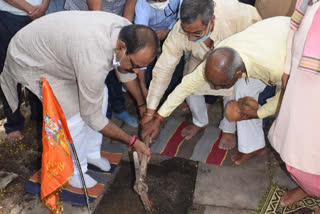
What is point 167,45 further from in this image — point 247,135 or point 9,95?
point 9,95

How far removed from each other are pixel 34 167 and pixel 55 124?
145 centimetres

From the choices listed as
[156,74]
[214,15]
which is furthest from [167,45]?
[214,15]

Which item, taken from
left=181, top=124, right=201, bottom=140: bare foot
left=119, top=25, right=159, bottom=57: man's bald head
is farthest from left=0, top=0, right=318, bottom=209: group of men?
left=181, top=124, right=201, bottom=140: bare foot

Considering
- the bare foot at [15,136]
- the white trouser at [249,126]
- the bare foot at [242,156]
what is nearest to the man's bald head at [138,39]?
the white trouser at [249,126]

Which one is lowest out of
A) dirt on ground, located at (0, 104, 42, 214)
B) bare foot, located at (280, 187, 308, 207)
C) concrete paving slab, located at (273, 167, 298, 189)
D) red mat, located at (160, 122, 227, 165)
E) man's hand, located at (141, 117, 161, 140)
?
dirt on ground, located at (0, 104, 42, 214)

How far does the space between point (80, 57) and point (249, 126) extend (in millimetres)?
1996

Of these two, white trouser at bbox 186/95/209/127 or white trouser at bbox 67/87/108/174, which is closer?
white trouser at bbox 67/87/108/174

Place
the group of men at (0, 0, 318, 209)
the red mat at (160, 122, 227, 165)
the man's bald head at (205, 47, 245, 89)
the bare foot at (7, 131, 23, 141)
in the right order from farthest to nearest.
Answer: the bare foot at (7, 131, 23, 141) → the red mat at (160, 122, 227, 165) → the man's bald head at (205, 47, 245, 89) → the group of men at (0, 0, 318, 209)

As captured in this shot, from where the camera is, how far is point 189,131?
4.08 meters

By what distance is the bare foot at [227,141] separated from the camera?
3832 millimetres

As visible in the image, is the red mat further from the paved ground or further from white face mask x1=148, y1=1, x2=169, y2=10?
white face mask x1=148, y1=1, x2=169, y2=10

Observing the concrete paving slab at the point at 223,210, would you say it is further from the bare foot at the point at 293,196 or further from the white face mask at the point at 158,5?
the white face mask at the point at 158,5

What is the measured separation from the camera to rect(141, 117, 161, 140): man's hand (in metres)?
3.10

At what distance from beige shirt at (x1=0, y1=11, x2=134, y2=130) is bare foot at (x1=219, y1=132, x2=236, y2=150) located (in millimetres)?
1812
